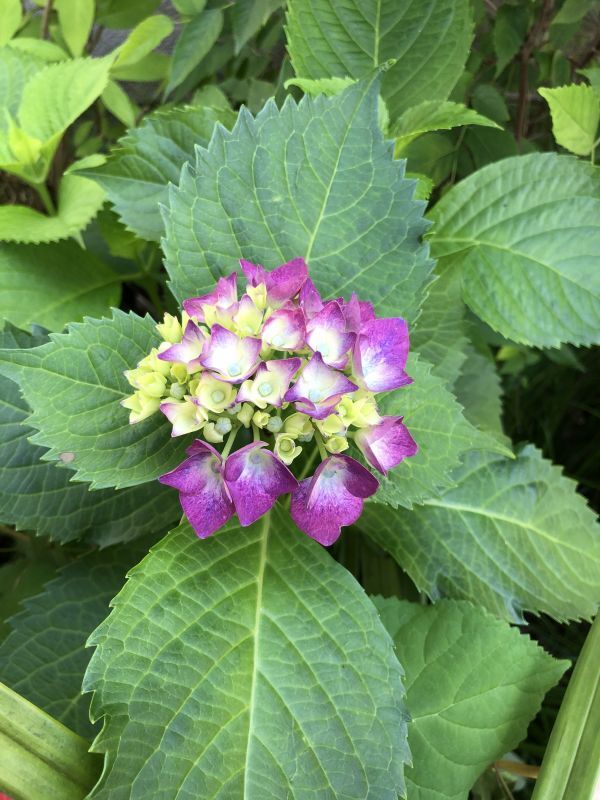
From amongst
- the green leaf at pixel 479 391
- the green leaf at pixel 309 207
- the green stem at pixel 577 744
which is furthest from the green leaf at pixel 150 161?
the green stem at pixel 577 744

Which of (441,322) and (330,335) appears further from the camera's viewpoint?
(441,322)

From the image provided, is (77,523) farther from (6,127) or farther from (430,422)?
(6,127)

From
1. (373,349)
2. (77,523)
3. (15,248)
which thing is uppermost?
(373,349)

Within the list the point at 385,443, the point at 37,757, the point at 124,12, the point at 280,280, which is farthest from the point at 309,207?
the point at 124,12

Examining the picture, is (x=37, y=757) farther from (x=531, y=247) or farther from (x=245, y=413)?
(x=531, y=247)

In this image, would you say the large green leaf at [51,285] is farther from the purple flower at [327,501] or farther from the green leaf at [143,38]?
the purple flower at [327,501]

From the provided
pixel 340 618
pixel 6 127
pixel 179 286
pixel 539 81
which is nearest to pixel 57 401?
pixel 179 286

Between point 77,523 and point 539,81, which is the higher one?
point 539,81

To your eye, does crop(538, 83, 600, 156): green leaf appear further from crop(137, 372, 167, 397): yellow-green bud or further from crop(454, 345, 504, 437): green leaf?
crop(137, 372, 167, 397): yellow-green bud
